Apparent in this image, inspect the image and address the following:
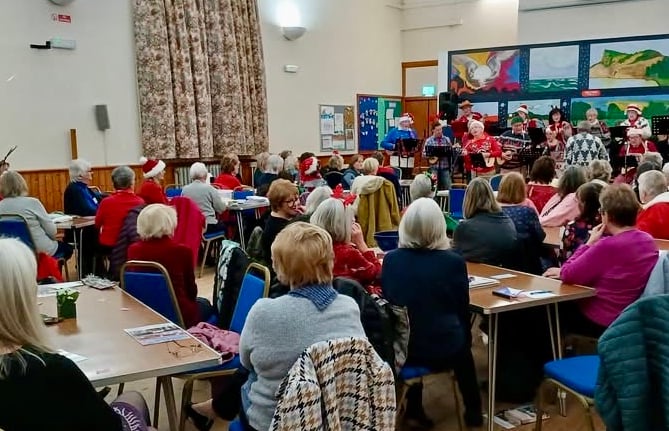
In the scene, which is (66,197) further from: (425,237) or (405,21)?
(405,21)

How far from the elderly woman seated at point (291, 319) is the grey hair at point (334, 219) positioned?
1.04 m

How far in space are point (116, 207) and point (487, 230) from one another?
3.31 metres

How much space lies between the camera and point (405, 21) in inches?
579

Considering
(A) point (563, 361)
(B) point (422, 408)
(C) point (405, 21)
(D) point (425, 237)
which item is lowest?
(B) point (422, 408)

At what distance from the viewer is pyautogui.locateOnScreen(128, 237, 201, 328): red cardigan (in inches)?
136

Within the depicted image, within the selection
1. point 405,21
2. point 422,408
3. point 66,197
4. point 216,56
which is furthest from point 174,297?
point 405,21

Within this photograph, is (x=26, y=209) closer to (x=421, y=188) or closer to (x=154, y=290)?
(x=154, y=290)

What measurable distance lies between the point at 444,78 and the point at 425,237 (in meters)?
10.4

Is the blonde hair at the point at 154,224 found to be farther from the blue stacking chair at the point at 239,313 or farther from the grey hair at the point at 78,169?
the grey hair at the point at 78,169

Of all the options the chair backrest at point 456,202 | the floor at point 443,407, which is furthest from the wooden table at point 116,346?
the chair backrest at point 456,202

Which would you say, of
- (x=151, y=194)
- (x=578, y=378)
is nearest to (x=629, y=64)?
(x=151, y=194)

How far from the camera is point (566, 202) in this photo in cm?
498

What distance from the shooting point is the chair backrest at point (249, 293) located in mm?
2889

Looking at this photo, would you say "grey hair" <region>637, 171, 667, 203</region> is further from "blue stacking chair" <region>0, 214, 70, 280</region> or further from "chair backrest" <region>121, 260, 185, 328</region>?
"blue stacking chair" <region>0, 214, 70, 280</region>
